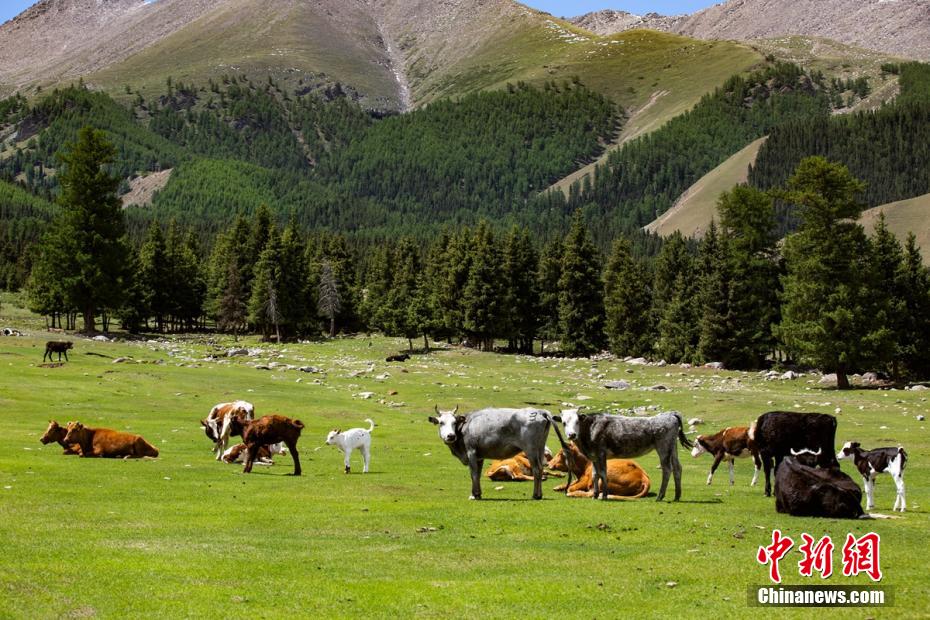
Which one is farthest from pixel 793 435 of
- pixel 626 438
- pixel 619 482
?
pixel 619 482

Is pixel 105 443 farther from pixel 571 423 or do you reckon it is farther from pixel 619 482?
pixel 619 482

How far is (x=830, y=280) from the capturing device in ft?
194

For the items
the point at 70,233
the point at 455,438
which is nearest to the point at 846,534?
the point at 455,438

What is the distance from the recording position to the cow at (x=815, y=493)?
50.5ft

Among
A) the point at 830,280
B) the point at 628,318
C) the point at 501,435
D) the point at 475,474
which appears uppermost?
the point at 830,280

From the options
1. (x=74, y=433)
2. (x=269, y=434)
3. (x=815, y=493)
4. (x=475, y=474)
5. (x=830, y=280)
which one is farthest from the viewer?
(x=830, y=280)

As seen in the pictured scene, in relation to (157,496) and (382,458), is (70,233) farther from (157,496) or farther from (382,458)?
(157,496)

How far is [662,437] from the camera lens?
1848cm

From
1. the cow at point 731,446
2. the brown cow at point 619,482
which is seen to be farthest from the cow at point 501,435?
the cow at point 731,446

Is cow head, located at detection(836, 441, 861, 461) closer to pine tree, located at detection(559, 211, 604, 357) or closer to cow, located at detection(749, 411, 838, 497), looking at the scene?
cow, located at detection(749, 411, 838, 497)

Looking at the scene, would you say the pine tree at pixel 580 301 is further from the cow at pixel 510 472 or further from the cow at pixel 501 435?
the cow at pixel 501 435

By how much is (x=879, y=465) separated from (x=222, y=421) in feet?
58.9

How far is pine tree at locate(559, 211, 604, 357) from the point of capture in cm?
9125

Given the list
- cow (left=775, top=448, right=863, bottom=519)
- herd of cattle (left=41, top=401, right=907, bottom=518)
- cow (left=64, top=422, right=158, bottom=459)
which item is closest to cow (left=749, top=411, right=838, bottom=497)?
herd of cattle (left=41, top=401, right=907, bottom=518)
